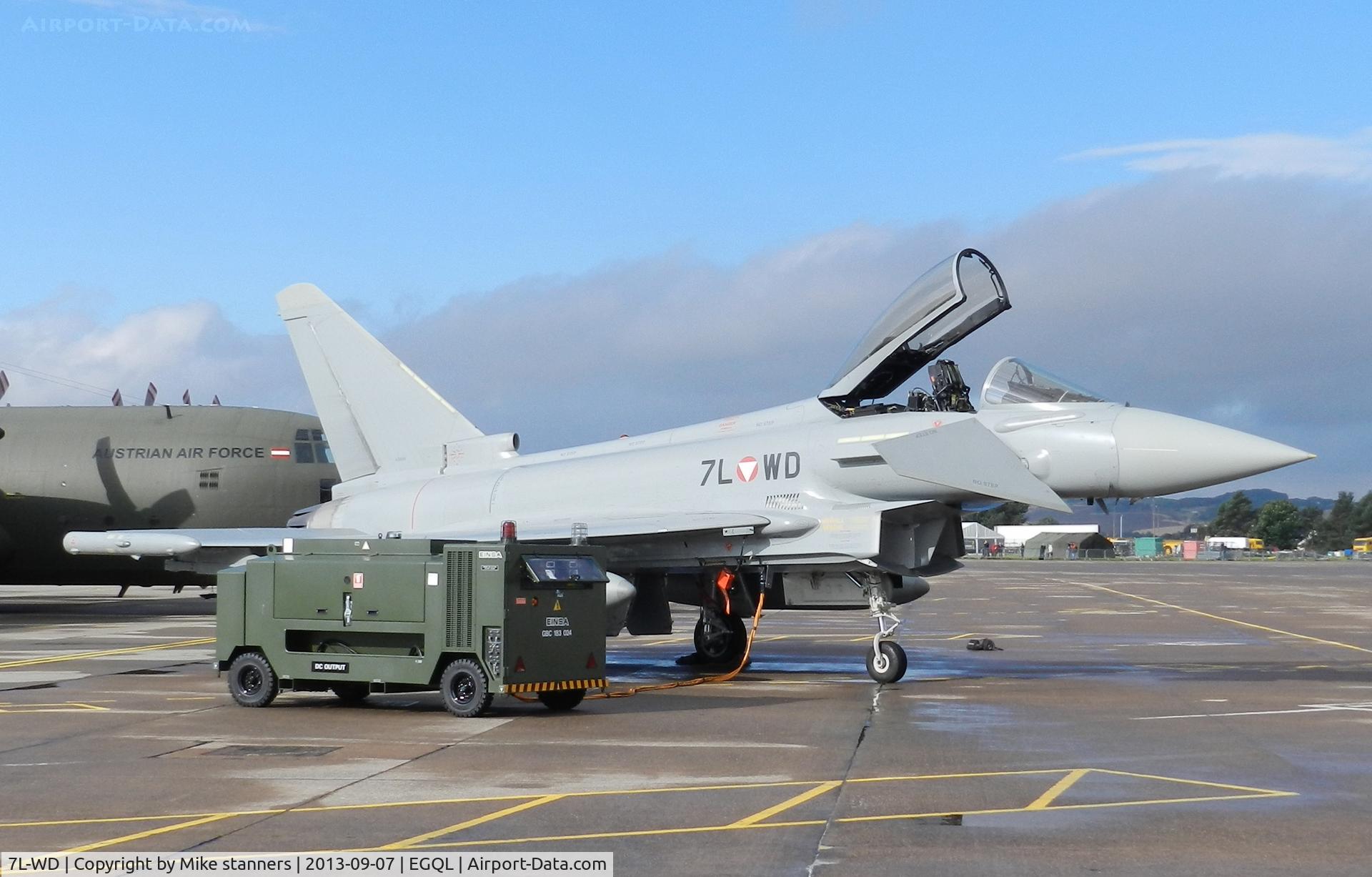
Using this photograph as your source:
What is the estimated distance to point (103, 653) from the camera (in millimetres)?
21000

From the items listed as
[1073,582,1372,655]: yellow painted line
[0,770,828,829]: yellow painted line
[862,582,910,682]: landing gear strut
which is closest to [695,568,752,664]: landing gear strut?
[862,582,910,682]: landing gear strut

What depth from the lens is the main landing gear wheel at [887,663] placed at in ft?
51.8

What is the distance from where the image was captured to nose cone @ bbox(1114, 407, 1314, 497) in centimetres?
1481

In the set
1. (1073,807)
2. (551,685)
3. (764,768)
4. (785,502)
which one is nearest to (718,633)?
(785,502)

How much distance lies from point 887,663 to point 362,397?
9326 mm

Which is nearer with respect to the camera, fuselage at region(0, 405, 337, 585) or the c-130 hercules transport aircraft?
the c-130 hercules transport aircraft

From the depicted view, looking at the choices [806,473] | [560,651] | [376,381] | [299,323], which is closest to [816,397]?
[806,473]

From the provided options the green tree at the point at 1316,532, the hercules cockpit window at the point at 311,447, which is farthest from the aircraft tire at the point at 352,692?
the green tree at the point at 1316,532

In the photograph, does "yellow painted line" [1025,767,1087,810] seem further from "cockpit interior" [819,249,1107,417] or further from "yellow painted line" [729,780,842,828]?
"cockpit interior" [819,249,1107,417]

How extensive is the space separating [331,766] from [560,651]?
3907mm

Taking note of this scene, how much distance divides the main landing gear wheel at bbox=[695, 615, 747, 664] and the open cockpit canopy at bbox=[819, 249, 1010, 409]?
12.3ft

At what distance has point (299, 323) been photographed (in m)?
21.1

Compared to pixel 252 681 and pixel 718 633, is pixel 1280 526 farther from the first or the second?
pixel 252 681

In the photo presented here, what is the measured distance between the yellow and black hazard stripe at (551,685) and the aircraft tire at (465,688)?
243 millimetres
